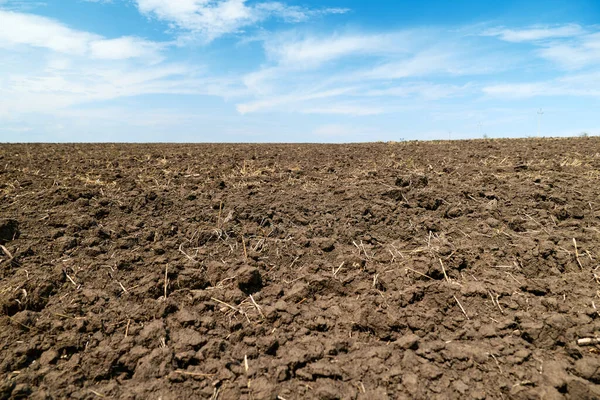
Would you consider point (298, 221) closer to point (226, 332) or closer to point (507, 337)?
point (226, 332)

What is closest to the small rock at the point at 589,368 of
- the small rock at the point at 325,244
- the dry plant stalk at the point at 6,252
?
the small rock at the point at 325,244

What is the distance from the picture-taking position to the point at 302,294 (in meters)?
3.11

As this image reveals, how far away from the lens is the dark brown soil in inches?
92.5

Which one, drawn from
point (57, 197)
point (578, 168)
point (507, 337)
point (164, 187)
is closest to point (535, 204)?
point (507, 337)

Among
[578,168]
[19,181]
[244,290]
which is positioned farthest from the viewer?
[578,168]

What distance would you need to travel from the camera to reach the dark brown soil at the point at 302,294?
7.71ft

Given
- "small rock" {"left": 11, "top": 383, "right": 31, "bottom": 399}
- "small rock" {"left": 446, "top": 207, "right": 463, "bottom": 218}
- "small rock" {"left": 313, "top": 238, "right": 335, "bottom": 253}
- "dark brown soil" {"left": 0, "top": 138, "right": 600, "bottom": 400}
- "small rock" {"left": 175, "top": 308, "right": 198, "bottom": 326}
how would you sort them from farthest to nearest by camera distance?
1. "small rock" {"left": 446, "top": 207, "right": 463, "bottom": 218}
2. "small rock" {"left": 313, "top": 238, "right": 335, "bottom": 253}
3. "small rock" {"left": 175, "top": 308, "right": 198, "bottom": 326}
4. "dark brown soil" {"left": 0, "top": 138, "right": 600, "bottom": 400}
5. "small rock" {"left": 11, "top": 383, "right": 31, "bottom": 399}

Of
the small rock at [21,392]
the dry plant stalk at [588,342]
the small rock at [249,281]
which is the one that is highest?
the small rock at [249,281]

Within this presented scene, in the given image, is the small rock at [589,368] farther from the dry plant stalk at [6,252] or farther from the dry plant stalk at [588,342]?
the dry plant stalk at [6,252]

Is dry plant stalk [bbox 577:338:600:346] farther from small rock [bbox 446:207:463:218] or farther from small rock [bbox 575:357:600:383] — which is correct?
small rock [bbox 446:207:463:218]

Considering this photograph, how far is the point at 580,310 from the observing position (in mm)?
2832

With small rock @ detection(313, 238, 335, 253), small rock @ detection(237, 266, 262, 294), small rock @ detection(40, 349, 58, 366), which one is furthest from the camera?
small rock @ detection(313, 238, 335, 253)

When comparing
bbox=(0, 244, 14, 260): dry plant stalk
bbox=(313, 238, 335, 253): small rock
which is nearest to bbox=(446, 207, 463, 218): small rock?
bbox=(313, 238, 335, 253): small rock

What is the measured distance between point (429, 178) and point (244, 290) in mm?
3824
